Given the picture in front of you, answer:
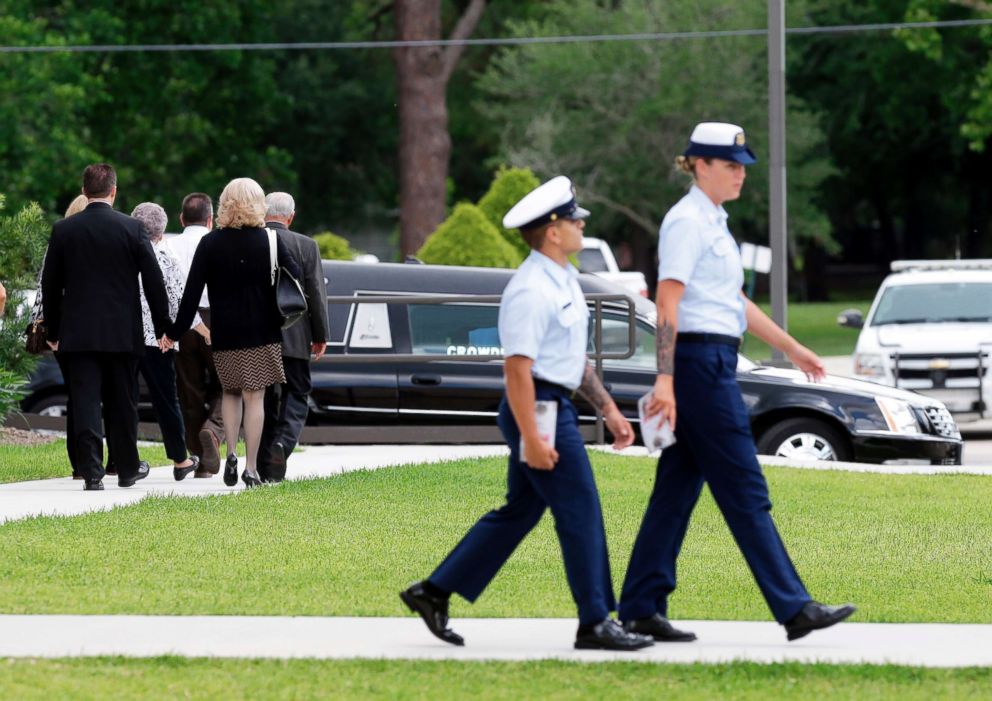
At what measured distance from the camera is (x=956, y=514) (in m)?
11.2

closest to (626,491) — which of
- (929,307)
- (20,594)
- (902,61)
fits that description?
(20,594)

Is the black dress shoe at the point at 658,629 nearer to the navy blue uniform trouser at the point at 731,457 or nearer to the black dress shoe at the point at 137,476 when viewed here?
the navy blue uniform trouser at the point at 731,457

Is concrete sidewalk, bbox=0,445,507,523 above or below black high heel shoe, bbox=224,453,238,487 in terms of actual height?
below

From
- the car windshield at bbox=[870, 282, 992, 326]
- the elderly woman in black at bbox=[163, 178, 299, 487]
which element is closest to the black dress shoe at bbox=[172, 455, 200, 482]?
the elderly woman in black at bbox=[163, 178, 299, 487]

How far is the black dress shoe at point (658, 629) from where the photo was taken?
6.62 meters

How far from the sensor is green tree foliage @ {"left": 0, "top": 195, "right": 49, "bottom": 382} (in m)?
Result: 14.6

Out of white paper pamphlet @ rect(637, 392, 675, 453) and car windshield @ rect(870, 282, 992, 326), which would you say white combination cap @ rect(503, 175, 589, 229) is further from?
car windshield @ rect(870, 282, 992, 326)

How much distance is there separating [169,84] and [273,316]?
34.7 metres

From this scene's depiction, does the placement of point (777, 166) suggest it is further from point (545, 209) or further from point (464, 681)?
point (464, 681)

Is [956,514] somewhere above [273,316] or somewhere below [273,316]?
below

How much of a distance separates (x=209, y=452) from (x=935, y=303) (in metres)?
10.9

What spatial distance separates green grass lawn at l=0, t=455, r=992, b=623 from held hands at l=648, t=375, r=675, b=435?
1.30 meters

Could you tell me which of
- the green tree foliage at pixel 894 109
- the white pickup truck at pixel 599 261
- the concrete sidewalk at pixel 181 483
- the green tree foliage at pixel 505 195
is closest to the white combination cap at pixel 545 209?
the concrete sidewalk at pixel 181 483

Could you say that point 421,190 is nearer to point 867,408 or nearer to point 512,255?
point 512,255
